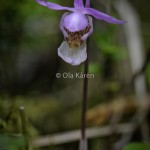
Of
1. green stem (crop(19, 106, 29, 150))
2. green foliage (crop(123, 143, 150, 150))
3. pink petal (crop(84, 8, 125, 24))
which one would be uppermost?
pink petal (crop(84, 8, 125, 24))

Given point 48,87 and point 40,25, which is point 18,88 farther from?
point 40,25

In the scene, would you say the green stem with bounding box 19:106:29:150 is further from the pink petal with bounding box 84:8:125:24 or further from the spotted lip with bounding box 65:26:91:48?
the pink petal with bounding box 84:8:125:24

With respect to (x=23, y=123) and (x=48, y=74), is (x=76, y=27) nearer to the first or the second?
(x=23, y=123)

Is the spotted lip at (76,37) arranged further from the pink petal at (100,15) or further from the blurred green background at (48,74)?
the blurred green background at (48,74)

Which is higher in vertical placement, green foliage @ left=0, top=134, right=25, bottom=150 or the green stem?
the green stem

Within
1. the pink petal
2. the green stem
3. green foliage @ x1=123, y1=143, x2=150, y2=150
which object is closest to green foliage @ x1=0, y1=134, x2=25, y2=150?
the green stem

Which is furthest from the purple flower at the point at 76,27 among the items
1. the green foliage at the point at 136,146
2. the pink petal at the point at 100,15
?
the green foliage at the point at 136,146
